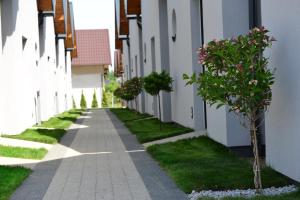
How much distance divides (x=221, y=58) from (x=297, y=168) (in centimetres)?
169

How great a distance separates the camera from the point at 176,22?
17422mm

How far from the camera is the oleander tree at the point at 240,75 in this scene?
21.2ft

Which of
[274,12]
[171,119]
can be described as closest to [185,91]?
[171,119]

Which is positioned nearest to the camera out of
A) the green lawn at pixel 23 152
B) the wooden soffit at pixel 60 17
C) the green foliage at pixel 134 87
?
the green lawn at pixel 23 152

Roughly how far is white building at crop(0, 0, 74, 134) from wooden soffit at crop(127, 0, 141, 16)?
15.3 ft

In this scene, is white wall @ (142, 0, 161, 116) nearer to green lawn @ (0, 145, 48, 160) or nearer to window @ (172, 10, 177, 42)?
window @ (172, 10, 177, 42)

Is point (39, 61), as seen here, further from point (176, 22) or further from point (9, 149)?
point (9, 149)

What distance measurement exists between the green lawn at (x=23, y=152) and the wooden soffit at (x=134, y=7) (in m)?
19.4

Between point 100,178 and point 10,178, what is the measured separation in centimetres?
142

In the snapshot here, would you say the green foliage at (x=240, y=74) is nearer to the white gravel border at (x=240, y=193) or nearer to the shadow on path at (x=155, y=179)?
the white gravel border at (x=240, y=193)

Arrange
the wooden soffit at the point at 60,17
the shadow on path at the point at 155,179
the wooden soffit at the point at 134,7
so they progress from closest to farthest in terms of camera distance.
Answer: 1. the shadow on path at the point at 155,179
2. the wooden soffit at the point at 134,7
3. the wooden soffit at the point at 60,17

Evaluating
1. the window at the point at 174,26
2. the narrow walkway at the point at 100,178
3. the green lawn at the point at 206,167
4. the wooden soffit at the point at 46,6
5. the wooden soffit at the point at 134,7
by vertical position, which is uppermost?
the wooden soffit at the point at 134,7

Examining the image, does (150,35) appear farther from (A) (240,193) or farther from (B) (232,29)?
(A) (240,193)

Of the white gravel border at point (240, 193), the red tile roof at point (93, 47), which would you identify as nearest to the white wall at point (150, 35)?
the white gravel border at point (240, 193)
